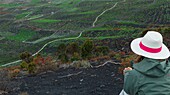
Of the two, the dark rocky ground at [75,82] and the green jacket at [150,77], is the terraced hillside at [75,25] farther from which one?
the green jacket at [150,77]

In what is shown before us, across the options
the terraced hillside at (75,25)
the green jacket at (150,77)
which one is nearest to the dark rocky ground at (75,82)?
the green jacket at (150,77)

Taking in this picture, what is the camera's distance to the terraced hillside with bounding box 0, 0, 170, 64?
1419 inches

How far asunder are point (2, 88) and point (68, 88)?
175cm

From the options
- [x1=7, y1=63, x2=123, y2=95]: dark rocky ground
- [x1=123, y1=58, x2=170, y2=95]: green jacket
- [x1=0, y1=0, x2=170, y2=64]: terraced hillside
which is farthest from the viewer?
[x1=0, y1=0, x2=170, y2=64]: terraced hillside

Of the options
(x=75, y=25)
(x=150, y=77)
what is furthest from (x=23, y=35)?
(x=150, y=77)

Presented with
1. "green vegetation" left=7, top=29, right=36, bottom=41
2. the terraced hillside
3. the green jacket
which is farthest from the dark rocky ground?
"green vegetation" left=7, top=29, right=36, bottom=41

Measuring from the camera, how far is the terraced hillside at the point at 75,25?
36.0 meters

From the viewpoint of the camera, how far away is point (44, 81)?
392 inches

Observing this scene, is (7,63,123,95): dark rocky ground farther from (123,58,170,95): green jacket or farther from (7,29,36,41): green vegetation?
(7,29,36,41): green vegetation

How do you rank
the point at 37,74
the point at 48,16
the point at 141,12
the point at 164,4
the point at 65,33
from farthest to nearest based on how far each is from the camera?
the point at 48,16
the point at 164,4
the point at 141,12
the point at 65,33
the point at 37,74

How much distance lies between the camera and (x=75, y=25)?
157 feet

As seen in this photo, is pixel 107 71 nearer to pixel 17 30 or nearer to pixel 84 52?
pixel 84 52

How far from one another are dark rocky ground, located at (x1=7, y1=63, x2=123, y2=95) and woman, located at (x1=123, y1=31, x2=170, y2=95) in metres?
4.54

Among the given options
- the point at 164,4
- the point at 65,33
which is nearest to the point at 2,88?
the point at 65,33
